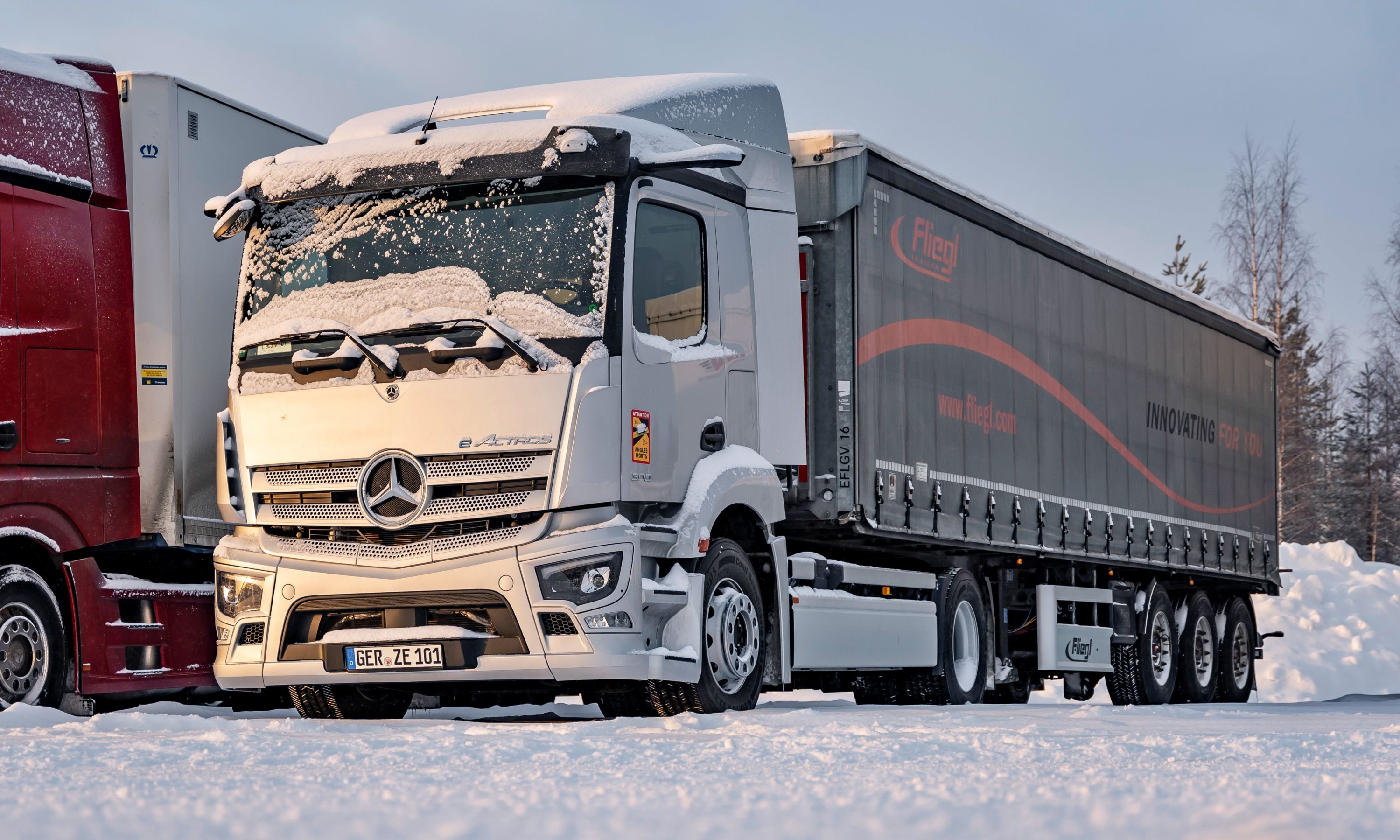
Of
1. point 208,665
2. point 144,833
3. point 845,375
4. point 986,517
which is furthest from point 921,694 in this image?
point 144,833

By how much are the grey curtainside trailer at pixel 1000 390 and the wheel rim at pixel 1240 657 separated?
1.96 ft

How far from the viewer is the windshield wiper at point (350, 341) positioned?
313 inches

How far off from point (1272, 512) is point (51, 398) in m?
14.9

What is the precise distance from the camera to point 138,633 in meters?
9.27

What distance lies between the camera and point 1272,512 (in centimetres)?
1956

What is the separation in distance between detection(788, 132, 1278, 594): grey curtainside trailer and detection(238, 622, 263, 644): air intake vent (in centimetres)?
356

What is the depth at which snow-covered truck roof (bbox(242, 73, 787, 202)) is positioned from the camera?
8.11 metres

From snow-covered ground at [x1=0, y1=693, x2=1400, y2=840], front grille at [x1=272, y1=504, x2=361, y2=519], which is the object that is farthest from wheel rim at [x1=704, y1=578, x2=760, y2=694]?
front grille at [x1=272, y1=504, x2=361, y2=519]

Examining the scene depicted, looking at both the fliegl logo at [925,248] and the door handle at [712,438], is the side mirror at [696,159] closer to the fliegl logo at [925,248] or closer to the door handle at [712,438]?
the door handle at [712,438]

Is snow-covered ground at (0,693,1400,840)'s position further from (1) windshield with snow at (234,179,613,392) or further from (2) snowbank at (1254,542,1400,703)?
(2) snowbank at (1254,542,1400,703)

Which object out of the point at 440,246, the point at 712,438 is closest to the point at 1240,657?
the point at 712,438

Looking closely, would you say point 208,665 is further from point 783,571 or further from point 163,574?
point 783,571

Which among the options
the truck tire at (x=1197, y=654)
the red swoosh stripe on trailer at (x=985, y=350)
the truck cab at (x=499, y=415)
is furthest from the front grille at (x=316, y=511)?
the truck tire at (x=1197, y=654)

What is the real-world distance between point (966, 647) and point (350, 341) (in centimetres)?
610
